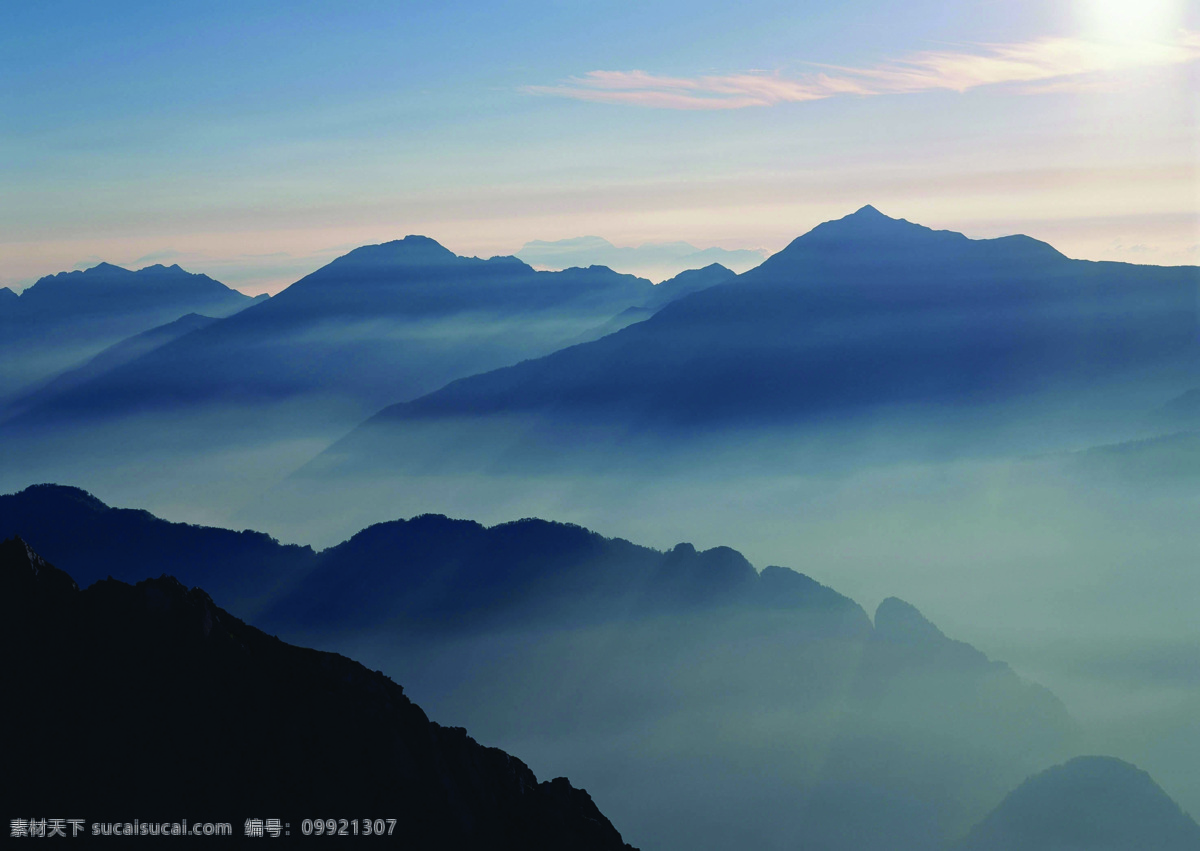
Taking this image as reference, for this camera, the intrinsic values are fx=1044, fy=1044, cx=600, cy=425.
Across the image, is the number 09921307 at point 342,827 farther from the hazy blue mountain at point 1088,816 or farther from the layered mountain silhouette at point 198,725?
the hazy blue mountain at point 1088,816

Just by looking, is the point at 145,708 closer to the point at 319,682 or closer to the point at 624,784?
the point at 319,682

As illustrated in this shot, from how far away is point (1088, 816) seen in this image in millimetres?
171750

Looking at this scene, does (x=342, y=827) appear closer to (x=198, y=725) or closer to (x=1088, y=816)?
(x=198, y=725)

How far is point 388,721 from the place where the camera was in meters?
49.6

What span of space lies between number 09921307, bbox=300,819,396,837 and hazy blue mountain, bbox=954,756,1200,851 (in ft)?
507

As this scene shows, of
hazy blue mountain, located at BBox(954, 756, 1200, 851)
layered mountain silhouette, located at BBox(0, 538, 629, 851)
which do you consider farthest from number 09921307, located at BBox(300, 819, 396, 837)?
hazy blue mountain, located at BBox(954, 756, 1200, 851)

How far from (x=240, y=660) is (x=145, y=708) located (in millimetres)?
4395

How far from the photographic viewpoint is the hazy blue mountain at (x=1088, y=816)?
559ft

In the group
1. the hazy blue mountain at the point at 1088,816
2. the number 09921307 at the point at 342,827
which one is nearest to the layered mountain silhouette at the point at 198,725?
the number 09921307 at the point at 342,827

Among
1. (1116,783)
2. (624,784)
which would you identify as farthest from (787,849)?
(1116,783)

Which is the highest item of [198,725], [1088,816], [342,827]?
[198,725]

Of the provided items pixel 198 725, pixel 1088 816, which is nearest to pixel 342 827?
pixel 198 725

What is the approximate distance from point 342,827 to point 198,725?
7716 millimetres

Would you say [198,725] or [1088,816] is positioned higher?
[198,725]
